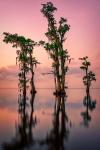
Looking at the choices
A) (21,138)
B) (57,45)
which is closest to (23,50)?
(57,45)

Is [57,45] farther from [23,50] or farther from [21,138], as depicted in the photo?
[21,138]

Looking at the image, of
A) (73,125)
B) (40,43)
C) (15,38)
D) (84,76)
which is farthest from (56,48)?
(73,125)

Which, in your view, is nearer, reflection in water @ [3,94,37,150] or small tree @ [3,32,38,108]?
reflection in water @ [3,94,37,150]

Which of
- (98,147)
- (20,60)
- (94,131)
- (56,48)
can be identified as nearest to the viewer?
(98,147)

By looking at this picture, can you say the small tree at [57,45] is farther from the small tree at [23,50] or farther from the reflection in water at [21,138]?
the reflection in water at [21,138]

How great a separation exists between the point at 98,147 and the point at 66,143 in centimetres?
153

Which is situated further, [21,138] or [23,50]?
[23,50]

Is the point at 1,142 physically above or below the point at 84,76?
below

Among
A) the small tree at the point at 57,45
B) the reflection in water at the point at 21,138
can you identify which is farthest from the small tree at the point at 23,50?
the reflection in water at the point at 21,138

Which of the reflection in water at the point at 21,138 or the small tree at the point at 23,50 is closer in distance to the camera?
the reflection in water at the point at 21,138

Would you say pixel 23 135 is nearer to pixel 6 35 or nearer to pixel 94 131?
pixel 94 131

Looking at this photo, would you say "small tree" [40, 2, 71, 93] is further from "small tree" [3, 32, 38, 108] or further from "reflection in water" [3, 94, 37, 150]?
"reflection in water" [3, 94, 37, 150]

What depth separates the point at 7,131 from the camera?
704 inches

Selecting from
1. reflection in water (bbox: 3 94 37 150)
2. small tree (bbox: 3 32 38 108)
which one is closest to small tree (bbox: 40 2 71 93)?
small tree (bbox: 3 32 38 108)
